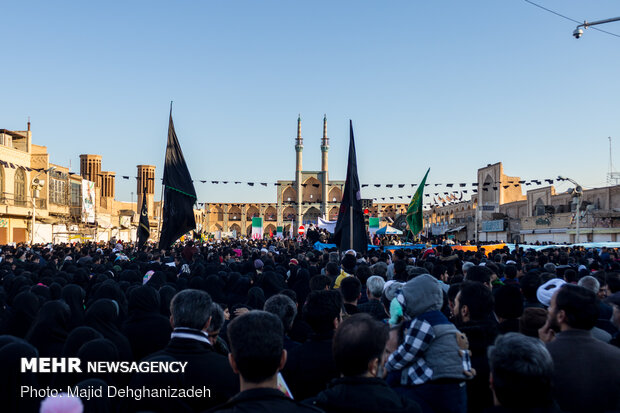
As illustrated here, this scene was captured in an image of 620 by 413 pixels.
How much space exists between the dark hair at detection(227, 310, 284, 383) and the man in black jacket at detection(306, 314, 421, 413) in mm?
311

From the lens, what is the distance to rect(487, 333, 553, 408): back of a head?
2123 millimetres

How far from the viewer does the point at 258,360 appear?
2145 millimetres

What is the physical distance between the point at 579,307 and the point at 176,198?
935cm

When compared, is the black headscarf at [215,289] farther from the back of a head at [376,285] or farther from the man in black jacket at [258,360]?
the man in black jacket at [258,360]

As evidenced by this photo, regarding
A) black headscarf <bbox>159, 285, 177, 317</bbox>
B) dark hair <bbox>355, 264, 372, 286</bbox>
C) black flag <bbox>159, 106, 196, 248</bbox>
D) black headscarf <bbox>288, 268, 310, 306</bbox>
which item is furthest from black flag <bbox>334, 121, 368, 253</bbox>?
black headscarf <bbox>159, 285, 177, 317</bbox>

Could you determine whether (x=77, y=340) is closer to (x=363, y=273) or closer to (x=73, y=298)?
(x=73, y=298)

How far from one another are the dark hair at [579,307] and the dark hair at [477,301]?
565 mm

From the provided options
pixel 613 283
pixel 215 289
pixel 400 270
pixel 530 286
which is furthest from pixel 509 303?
pixel 215 289

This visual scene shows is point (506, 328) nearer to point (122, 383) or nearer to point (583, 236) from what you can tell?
point (122, 383)

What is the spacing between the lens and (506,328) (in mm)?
3834

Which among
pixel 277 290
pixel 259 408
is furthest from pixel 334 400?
pixel 277 290

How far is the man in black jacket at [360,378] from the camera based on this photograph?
222cm

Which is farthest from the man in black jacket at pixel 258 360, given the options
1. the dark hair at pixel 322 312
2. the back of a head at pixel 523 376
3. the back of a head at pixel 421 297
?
the back of a head at pixel 421 297

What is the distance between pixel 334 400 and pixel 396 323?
3.89 feet
